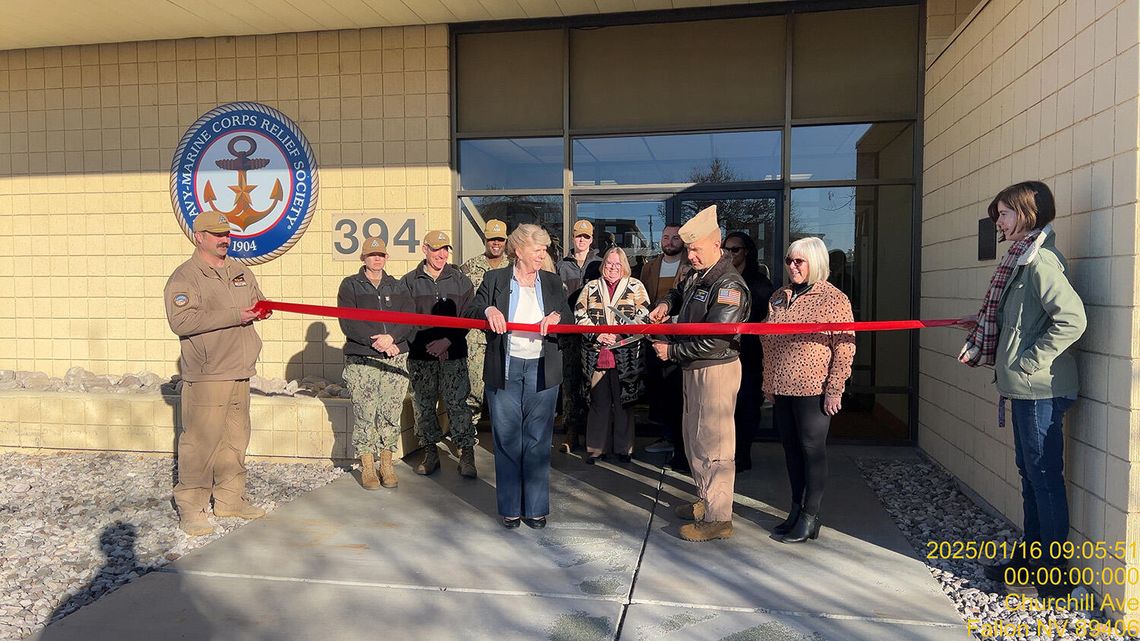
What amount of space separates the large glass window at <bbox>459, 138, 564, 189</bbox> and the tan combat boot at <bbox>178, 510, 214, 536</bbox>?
3687 millimetres

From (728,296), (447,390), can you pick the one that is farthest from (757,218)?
(447,390)

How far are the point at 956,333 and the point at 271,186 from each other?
19.2ft

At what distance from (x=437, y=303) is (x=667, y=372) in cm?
172

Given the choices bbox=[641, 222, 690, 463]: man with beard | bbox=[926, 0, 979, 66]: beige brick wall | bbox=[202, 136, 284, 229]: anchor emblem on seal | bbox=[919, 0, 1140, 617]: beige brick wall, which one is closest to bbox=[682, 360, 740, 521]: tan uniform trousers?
bbox=[641, 222, 690, 463]: man with beard

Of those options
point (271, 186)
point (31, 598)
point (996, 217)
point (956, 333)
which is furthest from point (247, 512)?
point (956, 333)

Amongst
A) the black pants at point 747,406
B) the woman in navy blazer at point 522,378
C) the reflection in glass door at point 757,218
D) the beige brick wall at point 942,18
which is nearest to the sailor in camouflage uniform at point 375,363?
the woman in navy blazer at point 522,378

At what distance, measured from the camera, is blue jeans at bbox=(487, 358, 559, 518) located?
4180 mm

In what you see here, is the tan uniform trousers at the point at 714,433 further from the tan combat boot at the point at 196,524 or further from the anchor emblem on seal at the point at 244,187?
the anchor emblem on seal at the point at 244,187

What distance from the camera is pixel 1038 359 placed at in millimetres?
3121

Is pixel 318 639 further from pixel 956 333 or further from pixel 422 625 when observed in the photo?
pixel 956 333

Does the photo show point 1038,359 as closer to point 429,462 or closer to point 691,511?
point 691,511

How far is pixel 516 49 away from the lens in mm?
6777

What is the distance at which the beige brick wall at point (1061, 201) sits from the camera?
3.01m

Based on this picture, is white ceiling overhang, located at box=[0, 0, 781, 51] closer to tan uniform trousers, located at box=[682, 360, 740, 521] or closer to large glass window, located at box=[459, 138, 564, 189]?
large glass window, located at box=[459, 138, 564, 189]
